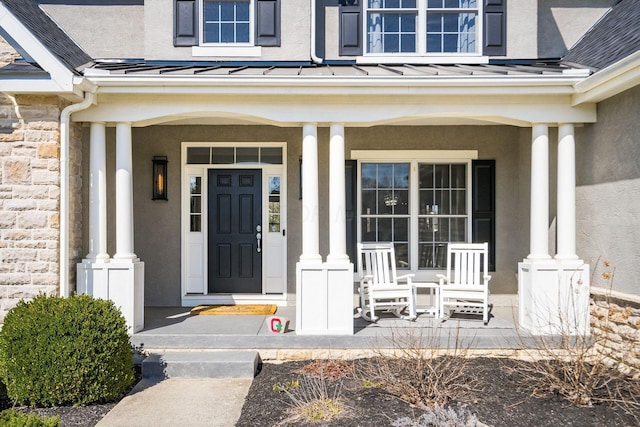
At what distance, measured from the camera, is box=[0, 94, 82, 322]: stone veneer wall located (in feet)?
18.0

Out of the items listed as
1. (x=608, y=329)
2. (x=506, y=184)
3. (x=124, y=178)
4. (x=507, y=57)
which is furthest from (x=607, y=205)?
(x=124, y=178)

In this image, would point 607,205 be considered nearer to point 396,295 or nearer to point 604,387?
point 604,387

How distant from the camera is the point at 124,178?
5.84 m

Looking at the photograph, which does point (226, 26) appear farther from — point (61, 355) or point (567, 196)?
point (567, 196)

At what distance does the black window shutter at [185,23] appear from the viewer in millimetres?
6918

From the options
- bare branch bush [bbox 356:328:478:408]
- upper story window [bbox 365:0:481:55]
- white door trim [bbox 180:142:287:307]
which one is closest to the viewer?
bare branch bush [bbox 356:328:478:408]

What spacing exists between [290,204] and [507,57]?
382 cm

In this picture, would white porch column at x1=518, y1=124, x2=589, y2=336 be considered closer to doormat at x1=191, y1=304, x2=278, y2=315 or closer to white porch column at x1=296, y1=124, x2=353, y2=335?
white porch column at x1=296, y1=124, x2=353, y2=335

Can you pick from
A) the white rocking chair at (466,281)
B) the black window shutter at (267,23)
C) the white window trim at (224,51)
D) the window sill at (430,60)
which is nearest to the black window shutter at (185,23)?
the white window trim at (224,51)

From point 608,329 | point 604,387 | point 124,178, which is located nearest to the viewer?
point 604,387

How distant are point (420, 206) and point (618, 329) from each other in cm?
313

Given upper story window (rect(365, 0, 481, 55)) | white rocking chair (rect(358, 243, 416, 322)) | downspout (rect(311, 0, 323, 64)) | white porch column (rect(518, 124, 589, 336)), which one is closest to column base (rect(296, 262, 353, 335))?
white rocking chair (rect(358, 243, 416, 322))

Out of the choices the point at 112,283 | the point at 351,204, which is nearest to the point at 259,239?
the point at 351,204

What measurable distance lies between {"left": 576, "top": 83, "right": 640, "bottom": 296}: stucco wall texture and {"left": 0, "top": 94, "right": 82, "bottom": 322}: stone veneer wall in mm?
6142
